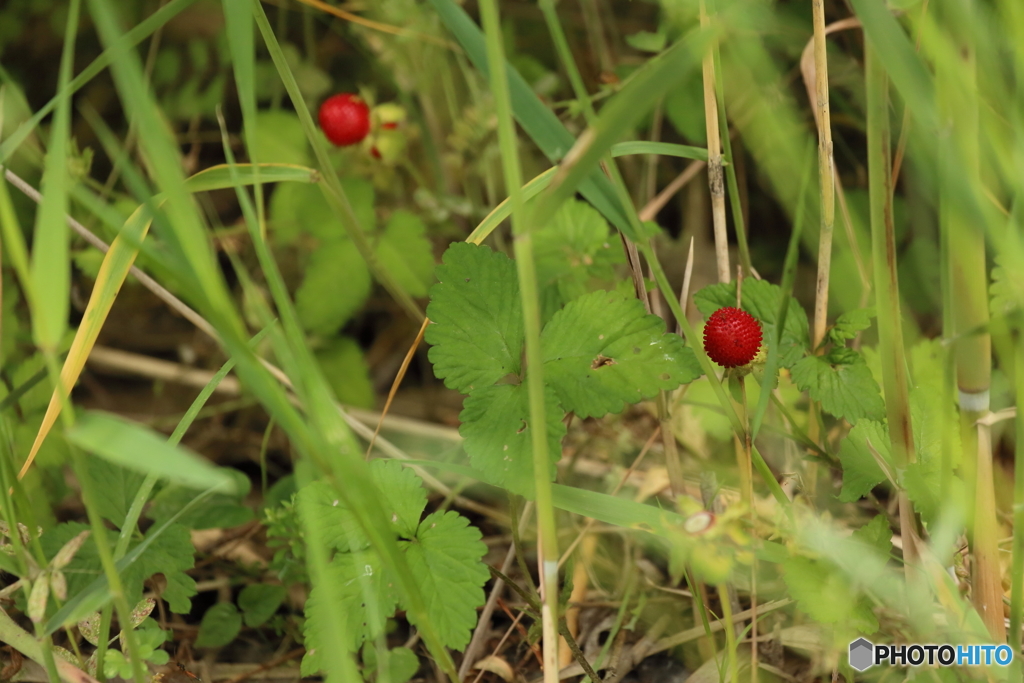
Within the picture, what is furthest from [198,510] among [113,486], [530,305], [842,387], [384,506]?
[842,387]

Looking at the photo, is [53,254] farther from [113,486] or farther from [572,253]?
[572,253]

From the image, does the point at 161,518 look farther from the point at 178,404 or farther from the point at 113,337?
the point at 113,337

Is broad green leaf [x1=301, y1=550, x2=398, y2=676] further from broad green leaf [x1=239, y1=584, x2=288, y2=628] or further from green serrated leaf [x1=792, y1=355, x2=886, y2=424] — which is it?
green serrated leaf [x1=792, y1=355, x2=886, y2=424]

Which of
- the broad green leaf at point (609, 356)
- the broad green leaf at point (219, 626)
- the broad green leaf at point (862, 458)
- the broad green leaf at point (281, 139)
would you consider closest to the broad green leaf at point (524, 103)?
the broad green leaf at point (609, 356)

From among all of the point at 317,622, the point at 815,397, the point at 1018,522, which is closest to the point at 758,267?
the point at 815,397

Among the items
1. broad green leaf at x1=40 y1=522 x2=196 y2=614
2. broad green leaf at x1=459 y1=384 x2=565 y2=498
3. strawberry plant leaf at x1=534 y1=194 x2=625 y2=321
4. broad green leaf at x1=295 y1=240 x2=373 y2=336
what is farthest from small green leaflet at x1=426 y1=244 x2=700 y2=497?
broad green leaf at x1=295 y1=240 x2=373 y2=336
